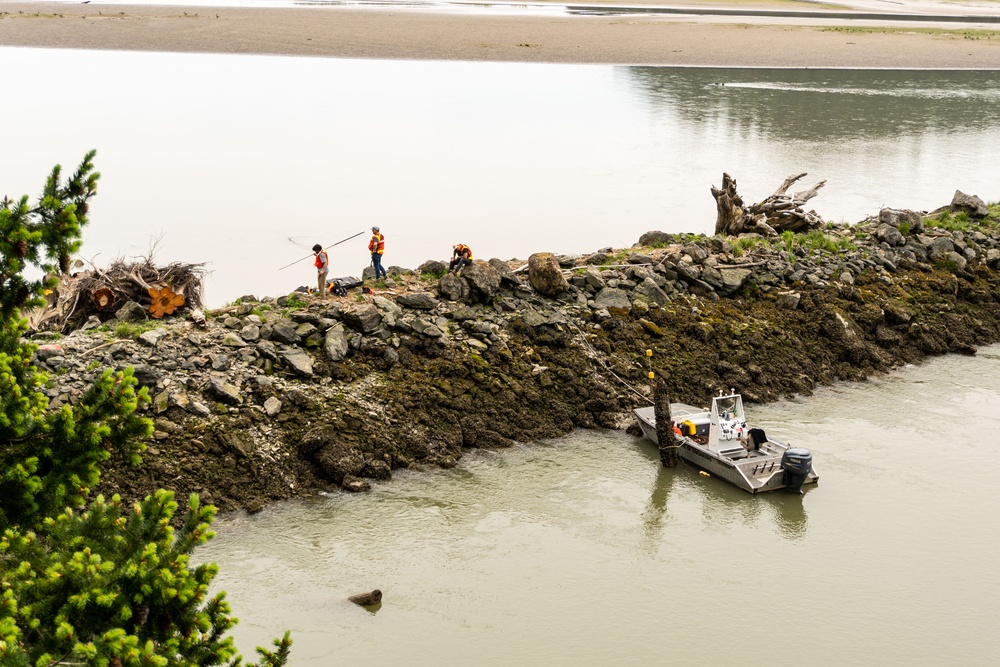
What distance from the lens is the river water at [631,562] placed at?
49.9 ft

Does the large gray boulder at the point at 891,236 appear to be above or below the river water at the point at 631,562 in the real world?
above

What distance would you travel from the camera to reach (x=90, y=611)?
809 centimetres

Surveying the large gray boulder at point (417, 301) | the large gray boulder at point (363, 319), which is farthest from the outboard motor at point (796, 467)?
the large gray boulder at point (363, 319)

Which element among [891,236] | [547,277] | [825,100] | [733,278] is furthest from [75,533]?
[825,100]

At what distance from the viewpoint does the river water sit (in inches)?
599

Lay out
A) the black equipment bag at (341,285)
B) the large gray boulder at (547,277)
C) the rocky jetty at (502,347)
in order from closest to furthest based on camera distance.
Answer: the rocky jetty at (502,347) → the black equipment bag at (341,285) → the large gray boulder at (547,277)

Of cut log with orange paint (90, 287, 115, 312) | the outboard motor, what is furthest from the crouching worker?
the outboard motor

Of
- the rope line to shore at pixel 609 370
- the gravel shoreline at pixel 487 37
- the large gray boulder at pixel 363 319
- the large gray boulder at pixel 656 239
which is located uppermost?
the gravel shoreline at pixel 487 37

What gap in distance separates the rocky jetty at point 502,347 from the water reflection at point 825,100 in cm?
2105

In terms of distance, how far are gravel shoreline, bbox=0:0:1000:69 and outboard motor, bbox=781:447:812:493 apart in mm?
47073

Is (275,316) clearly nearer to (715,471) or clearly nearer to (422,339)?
(422,339)

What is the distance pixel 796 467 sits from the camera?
18547 millimetres

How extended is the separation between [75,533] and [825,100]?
5103cm

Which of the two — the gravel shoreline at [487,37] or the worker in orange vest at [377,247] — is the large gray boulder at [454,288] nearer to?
the worker in orange vest at [377,247]
